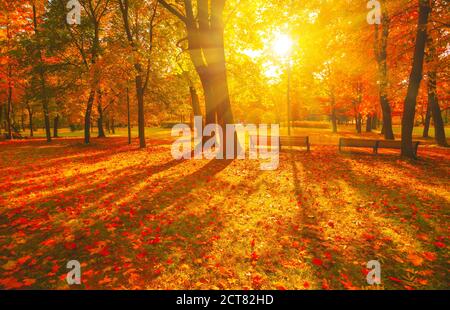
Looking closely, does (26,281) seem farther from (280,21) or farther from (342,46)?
(342,46)

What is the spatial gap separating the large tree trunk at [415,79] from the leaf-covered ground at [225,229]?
2761mm

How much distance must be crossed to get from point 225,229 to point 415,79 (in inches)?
507

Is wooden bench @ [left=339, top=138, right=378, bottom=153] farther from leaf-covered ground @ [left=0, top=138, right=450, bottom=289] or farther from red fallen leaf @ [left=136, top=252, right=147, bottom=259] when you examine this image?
red fallen leaf @ [left=136, top=252, right=147, bottom=259]

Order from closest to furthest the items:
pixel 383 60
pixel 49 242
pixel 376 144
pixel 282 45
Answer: pixel 49 242 → pixel 376 144 → pixel 383 60 → pixel 282 45

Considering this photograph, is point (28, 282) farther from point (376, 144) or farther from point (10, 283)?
point (376, 144)

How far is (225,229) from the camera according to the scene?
570 cm

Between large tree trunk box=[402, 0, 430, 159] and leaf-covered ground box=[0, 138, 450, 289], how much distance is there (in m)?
2.76

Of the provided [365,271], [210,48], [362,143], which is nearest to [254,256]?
[365,271]

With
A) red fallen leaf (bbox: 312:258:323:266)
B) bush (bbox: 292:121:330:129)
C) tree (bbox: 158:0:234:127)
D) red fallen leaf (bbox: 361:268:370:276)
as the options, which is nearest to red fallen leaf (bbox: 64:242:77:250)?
red fallen leaf (bbox: 312:258:323:266)

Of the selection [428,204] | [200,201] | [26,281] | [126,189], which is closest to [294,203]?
[200,201]

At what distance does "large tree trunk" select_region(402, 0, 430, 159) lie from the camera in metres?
12.0

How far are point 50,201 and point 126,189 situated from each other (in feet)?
6.84

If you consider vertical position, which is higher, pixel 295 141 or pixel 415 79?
pixel 415 79

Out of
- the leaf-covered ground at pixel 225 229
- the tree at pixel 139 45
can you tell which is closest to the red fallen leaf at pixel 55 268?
the leaf-covered ground at pixel 225 229
